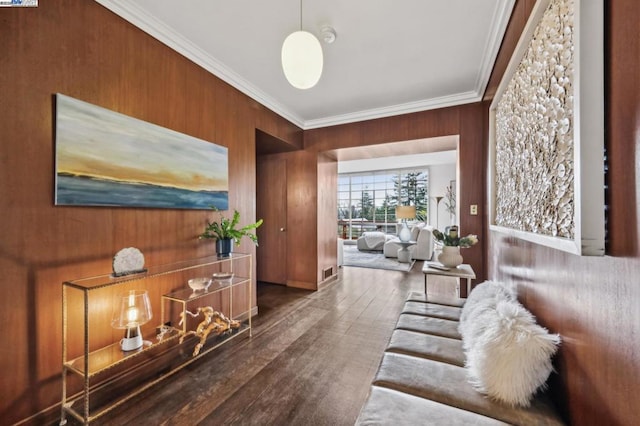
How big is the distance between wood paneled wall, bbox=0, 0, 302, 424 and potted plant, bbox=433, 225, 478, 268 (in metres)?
2.39

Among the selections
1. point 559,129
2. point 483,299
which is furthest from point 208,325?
point 559,129

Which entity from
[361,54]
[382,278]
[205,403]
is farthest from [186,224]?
[382,278]

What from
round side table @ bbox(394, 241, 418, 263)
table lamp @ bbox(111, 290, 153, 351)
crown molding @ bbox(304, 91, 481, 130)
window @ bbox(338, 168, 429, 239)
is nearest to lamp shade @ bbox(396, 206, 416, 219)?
round side table @ bbox(394, 241, 418, 263)

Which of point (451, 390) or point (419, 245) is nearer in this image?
point (451, 390)

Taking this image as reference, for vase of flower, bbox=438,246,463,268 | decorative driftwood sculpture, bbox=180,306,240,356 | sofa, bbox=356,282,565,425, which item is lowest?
decorative driftwood sculpture, bbox=180,306,240,356

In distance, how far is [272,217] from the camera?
4312 mm

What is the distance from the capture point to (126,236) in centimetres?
181

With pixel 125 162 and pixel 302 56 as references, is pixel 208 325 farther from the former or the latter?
pixel 302 56

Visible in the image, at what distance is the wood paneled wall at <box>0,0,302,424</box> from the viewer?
52.1 inches

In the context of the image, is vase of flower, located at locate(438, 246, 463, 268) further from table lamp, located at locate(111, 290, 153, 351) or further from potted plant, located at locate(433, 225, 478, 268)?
table lamp, located at locate(111, 290, 153, 351)

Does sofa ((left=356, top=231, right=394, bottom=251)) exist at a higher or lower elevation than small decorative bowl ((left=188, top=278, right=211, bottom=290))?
lower

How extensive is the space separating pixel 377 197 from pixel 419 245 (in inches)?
132

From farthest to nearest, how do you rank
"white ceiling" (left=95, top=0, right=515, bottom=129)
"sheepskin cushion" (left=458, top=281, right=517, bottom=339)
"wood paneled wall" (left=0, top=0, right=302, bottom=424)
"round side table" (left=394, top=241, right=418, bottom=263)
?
"round side table" (left=394, top=241, right=418, bottom=263) < "white ceiling" (left=95, top=0, right=515, bottom=129) < "sheepskin cushion" (left=458, top=281, right=517, bottom=339) < "wood paneled wall" (left=0, top=0, right=302, bottom=424)

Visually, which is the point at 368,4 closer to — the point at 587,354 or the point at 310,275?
the point at 587,354
